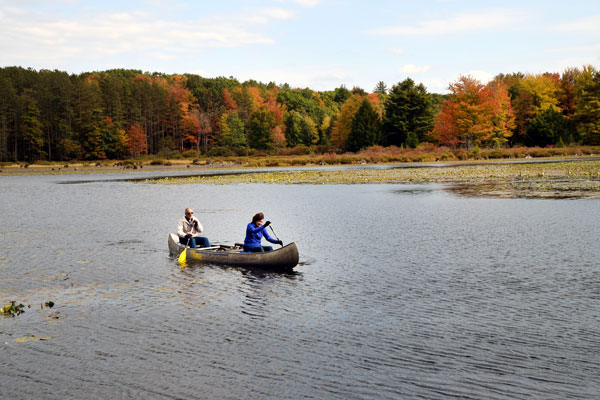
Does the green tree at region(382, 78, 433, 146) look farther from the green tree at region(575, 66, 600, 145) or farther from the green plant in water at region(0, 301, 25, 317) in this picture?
the green plant in water at region(0, 301, 25, 317)

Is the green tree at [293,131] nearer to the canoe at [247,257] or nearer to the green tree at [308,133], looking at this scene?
the green tree at [308,133]

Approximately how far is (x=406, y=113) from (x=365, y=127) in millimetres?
9429

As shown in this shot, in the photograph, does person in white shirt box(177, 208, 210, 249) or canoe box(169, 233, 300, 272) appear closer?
canoe box(169, 233, 300, 272)

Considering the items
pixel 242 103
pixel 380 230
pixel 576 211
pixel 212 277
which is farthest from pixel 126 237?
pixel 242 103

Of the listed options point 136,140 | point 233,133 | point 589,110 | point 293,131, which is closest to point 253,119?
point 233,133

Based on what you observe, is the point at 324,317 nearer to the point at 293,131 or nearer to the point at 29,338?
the point at 29,338

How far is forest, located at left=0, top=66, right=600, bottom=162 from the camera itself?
106438 millimetres

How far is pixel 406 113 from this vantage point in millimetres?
117188

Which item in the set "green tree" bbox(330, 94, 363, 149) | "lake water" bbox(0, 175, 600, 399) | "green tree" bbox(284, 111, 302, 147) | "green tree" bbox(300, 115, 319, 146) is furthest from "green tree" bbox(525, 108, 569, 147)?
"lake water" bbox(0, 175, 600, 399)

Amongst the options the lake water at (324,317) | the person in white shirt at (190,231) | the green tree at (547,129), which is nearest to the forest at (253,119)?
the green tree at (547,129)

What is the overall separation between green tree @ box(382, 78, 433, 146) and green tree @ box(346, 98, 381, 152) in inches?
109

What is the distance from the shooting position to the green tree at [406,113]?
118 meters

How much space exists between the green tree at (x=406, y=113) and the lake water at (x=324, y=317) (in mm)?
90284

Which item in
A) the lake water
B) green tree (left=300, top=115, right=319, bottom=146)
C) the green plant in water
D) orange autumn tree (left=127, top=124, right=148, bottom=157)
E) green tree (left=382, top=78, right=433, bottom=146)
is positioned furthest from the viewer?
green tree (left=300, top=115, right=319, bottom=146)
